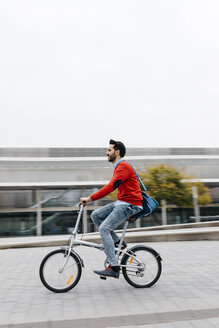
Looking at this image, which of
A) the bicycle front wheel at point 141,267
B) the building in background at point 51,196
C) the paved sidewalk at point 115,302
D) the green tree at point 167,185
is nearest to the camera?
the paved sidewalk at point 115,302

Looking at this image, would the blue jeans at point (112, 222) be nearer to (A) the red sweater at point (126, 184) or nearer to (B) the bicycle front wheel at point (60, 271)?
(A) the red sweater at point (126, 184)

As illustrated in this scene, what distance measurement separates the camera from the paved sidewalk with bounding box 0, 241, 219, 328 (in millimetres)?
3523

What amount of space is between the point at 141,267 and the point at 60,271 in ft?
3.49

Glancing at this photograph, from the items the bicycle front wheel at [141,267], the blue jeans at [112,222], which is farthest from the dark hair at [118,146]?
the bicycle front wheel at [141,267]

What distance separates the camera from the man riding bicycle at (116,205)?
4594 mm

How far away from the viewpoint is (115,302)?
412 cm

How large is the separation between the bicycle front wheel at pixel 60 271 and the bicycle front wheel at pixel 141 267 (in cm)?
66

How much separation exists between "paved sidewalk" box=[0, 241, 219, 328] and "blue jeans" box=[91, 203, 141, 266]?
20.6 inches

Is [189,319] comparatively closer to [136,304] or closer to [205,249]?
[136,304]

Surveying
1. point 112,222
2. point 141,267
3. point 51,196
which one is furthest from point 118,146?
point 51,196

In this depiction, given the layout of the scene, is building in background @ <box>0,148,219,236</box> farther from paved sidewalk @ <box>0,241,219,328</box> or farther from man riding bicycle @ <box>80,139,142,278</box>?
man riding bicycle @ <box>80,139,142,278</box>


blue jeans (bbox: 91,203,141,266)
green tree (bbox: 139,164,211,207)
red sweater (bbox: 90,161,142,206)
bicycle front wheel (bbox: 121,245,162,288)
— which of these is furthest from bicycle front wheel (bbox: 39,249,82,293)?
green tree (bbox: 139,164,211,207)

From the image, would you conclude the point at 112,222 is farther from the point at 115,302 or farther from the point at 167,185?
the point at 167,185

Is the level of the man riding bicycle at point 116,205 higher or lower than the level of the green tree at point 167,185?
lower
